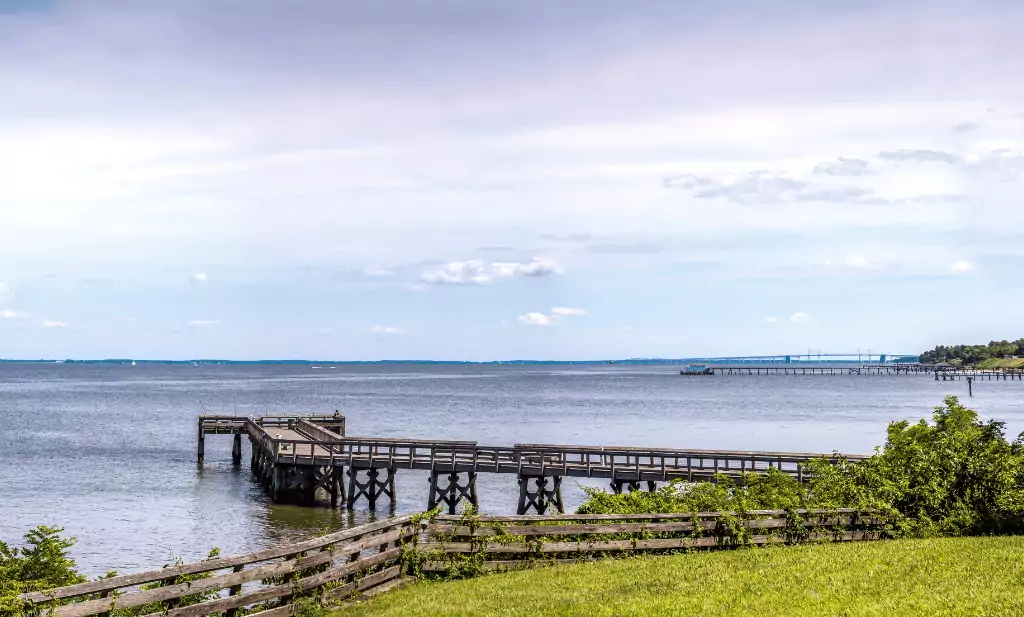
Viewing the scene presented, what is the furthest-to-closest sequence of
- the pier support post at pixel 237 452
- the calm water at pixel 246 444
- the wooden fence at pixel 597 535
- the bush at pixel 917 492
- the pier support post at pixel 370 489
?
the pier support post at pixel 237 452, the pier support post at pixel 370 489, the calm water at pixel 246 444, the bush at pixel 917 492, the wooden fence at pixel 597 535

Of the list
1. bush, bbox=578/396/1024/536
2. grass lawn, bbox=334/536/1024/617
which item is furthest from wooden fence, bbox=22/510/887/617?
bush, bbox=578/396/1024/536

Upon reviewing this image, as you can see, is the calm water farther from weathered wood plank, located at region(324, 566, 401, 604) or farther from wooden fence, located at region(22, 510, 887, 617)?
weathered wood plank, located at region(324, 566, 401, 604)

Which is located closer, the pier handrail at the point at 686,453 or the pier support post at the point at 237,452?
the pier handrail at the point at 686,453

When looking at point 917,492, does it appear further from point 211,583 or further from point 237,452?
point 237,452

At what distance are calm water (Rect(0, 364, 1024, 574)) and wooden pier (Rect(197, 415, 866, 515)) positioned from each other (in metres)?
1.52

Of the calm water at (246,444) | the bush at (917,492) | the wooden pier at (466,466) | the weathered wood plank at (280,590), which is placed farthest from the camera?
the calm water at (246,444)

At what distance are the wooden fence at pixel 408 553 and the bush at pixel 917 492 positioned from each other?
654 mm

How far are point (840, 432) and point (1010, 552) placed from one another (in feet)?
213

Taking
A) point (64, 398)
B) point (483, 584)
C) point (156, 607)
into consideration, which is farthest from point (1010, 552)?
point (64, 398)

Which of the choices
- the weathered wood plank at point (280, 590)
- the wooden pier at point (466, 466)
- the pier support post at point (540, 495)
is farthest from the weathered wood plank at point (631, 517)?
the pier support post at point (540, 495)

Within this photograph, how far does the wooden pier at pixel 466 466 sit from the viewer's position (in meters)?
35.3

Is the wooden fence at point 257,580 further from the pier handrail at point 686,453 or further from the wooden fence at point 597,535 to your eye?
the pier handrail at point 686,453

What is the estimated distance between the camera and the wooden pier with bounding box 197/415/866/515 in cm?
3531

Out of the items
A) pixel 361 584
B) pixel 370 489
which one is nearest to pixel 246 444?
pixel 370 489
